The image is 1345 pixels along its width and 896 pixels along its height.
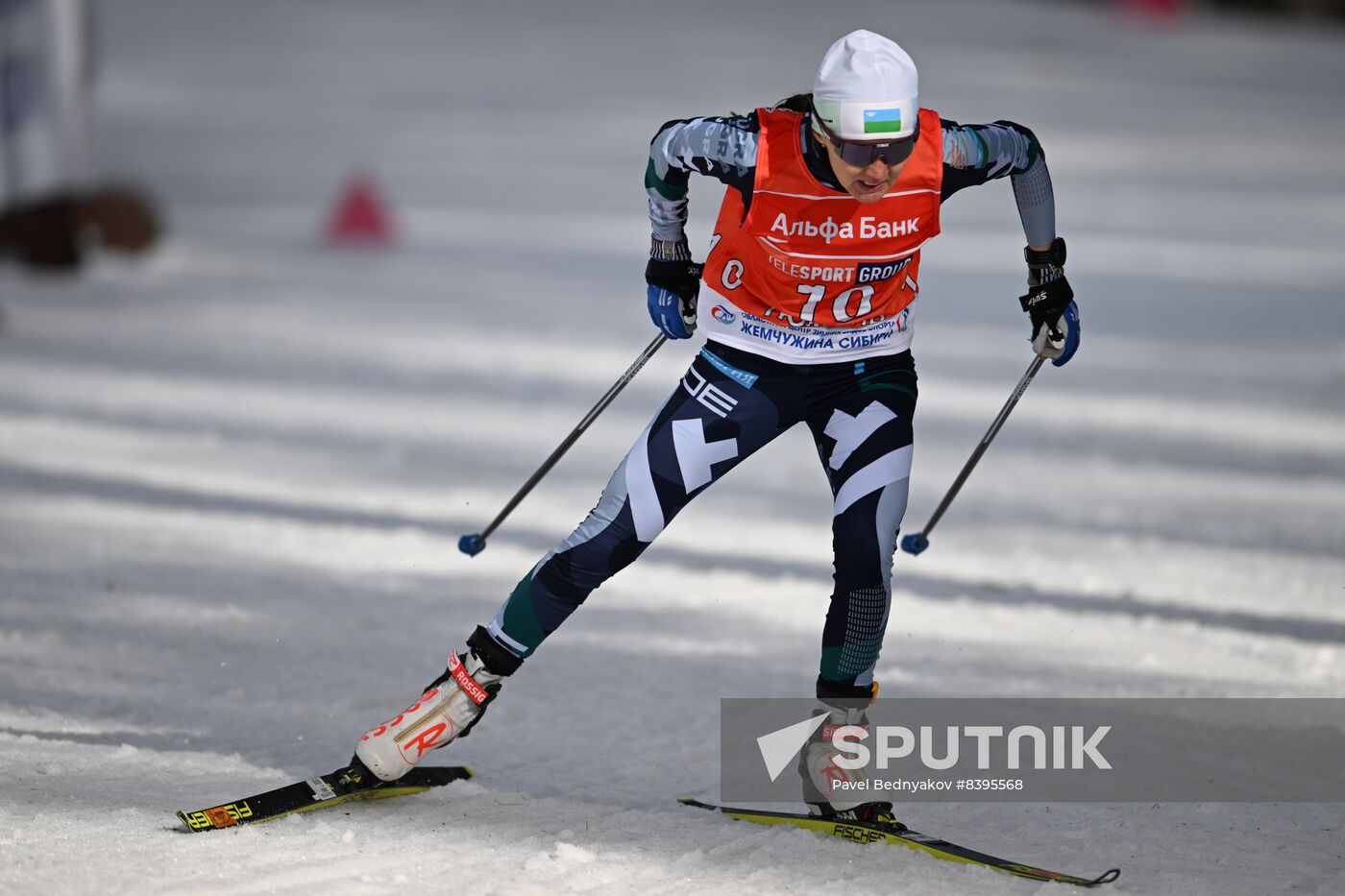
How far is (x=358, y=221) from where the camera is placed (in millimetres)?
11242

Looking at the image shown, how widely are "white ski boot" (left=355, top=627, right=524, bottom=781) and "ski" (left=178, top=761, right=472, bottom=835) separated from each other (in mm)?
70

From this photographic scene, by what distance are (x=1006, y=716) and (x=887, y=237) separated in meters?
1.57

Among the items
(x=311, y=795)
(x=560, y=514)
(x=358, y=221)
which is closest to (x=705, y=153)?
(x=311, y=795)

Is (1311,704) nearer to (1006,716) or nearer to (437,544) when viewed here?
(1006,716)

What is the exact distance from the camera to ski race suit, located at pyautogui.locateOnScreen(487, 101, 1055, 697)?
3588 mm

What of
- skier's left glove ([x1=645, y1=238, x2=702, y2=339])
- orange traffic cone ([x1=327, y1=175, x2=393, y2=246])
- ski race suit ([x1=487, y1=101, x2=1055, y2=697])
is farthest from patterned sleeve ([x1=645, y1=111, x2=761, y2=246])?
orange traffic cone ([x1=327, y1=175, x2=393, y2=246])

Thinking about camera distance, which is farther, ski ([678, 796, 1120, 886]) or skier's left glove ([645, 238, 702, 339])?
skier's left glove ([645, 238, 702, 339])

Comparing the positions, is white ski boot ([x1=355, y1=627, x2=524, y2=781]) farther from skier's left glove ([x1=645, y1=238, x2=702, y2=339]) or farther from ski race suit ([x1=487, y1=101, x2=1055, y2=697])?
skier's left glove ([x1=645, y1=238, x2=702, y2=339])

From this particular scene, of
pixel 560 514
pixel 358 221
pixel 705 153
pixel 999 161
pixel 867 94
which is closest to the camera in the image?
pixel 867 94

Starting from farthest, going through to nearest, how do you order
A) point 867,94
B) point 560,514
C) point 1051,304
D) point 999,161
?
point 560,514
point 1051,304
point 999,161
point 867,94

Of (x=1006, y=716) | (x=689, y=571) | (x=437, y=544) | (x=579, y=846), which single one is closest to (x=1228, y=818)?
(x=1006, y=716)

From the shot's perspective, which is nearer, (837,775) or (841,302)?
(841,302)

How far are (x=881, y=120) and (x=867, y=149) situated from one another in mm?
64

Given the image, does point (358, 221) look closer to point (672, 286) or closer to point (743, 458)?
point (672, 286)
